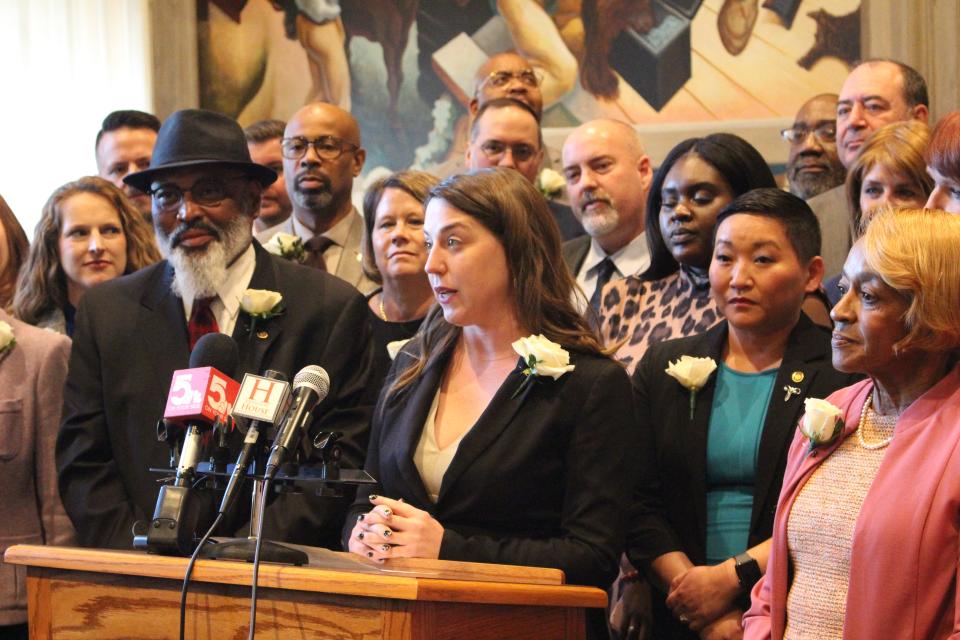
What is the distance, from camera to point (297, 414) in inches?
109

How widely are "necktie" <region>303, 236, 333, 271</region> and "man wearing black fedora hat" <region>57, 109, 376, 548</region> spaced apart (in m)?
1.63

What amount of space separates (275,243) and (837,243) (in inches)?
88.2

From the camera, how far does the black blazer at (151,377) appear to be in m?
3.78

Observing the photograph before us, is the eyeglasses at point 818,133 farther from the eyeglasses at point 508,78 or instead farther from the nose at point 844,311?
the nose at point 844,311

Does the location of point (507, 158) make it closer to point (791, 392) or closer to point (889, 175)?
point (889, 175)

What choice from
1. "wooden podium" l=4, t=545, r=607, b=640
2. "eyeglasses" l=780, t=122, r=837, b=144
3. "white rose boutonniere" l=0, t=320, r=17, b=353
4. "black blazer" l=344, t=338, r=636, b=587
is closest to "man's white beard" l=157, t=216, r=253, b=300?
"white rose boutonniere" l=0, t=320, r=17, b=353

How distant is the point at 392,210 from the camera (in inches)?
204

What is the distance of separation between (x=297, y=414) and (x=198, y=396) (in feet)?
0.74

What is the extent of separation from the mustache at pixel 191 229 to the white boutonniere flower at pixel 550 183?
2.27m

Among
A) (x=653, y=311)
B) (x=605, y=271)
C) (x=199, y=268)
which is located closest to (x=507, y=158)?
(x=605, y=271)

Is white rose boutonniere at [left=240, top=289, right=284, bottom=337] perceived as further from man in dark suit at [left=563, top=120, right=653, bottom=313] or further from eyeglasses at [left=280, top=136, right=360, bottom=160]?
eyeglasses at [left=280, top=136, right=360, bottom=160]

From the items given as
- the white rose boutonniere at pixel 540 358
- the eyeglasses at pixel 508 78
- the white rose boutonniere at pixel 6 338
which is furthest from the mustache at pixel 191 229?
the eyeglasses at pixel 508 78

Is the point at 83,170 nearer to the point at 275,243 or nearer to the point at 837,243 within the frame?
the point at 275,243

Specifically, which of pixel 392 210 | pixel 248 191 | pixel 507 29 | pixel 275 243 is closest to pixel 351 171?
pixel 275 243
